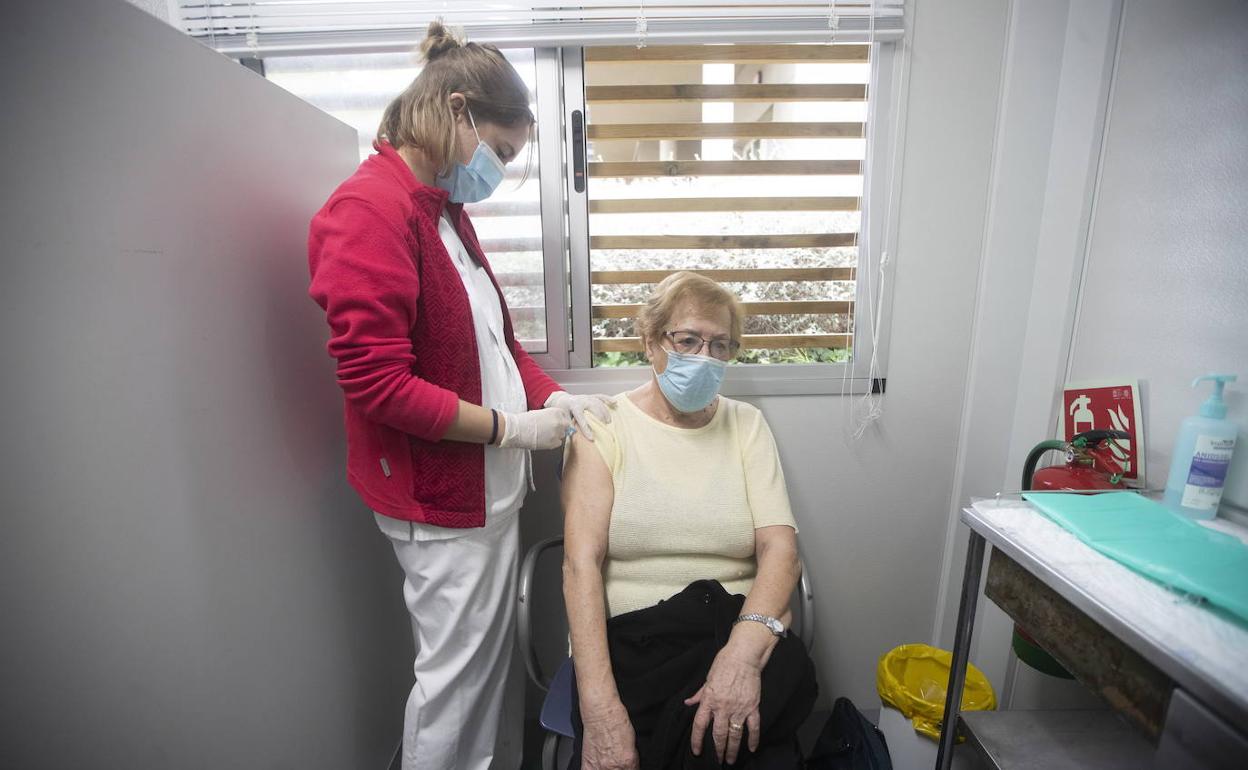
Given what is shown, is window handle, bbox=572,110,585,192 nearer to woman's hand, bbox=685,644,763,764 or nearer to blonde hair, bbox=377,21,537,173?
blonde hair, bbox=377,21,537,173

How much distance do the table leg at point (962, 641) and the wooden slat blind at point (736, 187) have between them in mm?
703

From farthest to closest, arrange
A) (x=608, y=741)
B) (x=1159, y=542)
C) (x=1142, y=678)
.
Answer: (x=608, y=741) → (x=1159, y=542) → (x=1142, y=678)

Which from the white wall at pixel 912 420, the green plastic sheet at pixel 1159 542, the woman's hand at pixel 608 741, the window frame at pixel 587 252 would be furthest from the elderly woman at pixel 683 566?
the green plastic sheet at pixel 1159 542

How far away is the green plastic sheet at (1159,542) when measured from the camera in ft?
2.15

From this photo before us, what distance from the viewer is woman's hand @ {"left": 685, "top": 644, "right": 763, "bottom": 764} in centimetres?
89

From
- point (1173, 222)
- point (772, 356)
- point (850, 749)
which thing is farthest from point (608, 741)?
point (1173, 222)

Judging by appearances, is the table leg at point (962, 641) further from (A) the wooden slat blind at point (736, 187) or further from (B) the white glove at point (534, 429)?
(B) the white glove at point (534, 429)

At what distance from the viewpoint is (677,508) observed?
3.68 feet

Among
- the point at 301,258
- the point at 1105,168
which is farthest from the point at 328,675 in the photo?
the point at 1105,168

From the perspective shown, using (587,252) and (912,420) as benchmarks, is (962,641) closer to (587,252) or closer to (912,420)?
A: (912,420)

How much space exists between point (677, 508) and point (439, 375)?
59cm

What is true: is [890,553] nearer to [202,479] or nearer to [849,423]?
[849,423]

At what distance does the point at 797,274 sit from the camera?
1.44 meters

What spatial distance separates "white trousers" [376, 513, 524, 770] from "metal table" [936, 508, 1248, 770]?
94 centimetres
